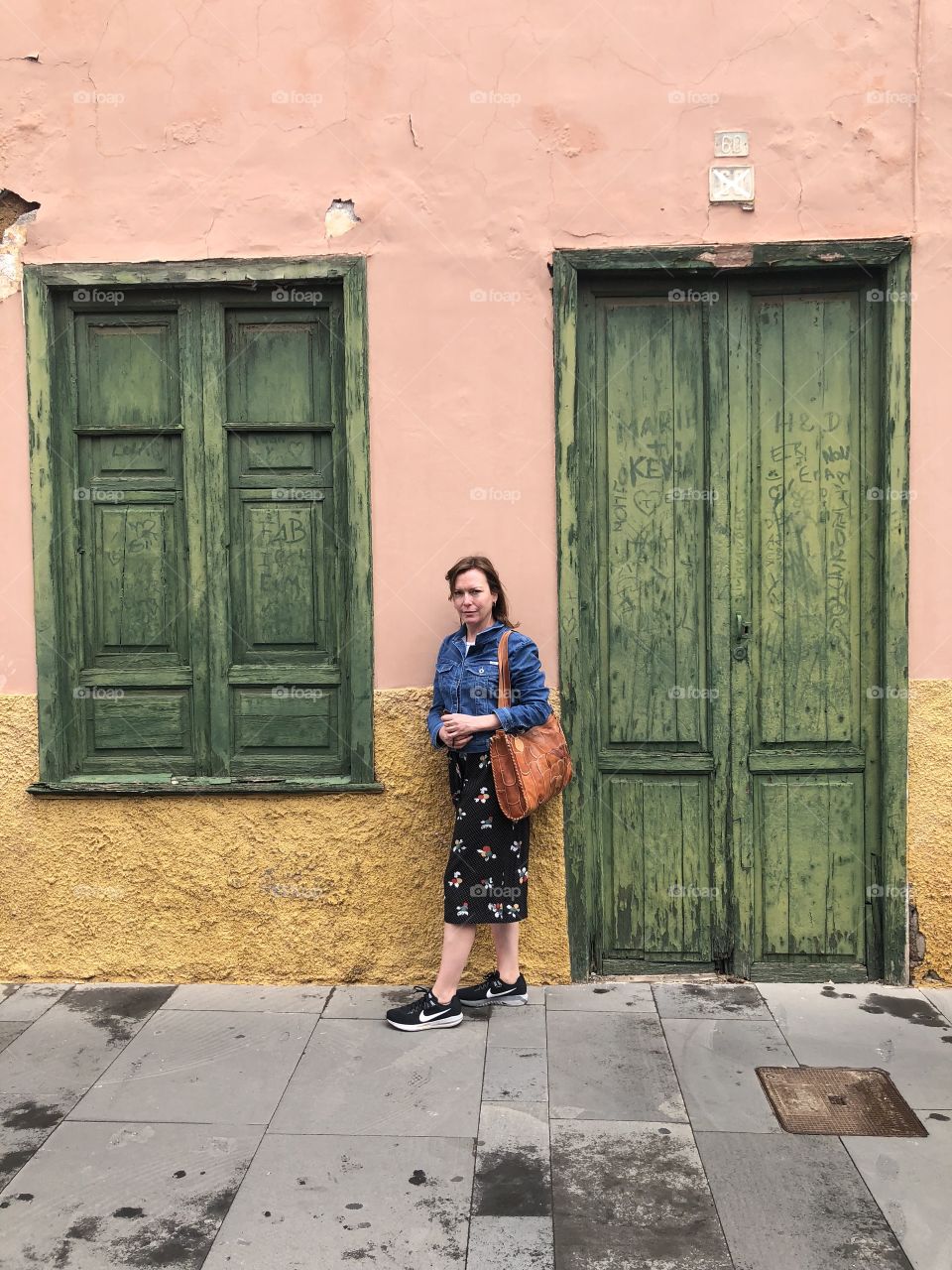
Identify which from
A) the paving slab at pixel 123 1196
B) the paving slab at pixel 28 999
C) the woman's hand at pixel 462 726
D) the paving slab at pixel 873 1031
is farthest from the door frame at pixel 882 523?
the paving slab at pixel 28 999

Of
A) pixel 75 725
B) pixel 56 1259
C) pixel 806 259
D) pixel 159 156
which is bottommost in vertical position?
pixel 56 1259

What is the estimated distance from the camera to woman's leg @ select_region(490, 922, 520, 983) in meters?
4.65

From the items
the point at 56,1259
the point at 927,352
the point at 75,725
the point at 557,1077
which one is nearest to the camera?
the point at 56,1259

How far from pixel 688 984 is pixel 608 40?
13.7 ft

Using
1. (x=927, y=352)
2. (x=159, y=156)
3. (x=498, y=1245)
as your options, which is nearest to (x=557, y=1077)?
(x=498, y=1245)

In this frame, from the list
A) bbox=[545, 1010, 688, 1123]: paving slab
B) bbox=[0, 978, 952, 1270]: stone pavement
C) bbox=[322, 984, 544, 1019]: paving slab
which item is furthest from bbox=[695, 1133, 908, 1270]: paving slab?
bbox=[322, 984, 544, 1019]: paving slab

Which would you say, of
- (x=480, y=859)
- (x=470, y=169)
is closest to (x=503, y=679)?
(x=480, y=859)

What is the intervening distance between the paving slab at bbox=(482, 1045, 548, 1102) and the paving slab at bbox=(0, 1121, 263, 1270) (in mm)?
854

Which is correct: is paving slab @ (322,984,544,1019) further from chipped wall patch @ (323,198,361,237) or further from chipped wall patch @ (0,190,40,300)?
chipped wall patch @ (0,190,40,300)

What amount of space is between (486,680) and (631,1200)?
200cm

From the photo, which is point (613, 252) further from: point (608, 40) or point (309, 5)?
point (309, 5)

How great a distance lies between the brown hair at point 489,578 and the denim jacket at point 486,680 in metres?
0.06

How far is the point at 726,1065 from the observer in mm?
4105

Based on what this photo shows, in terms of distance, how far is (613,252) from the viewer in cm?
475
